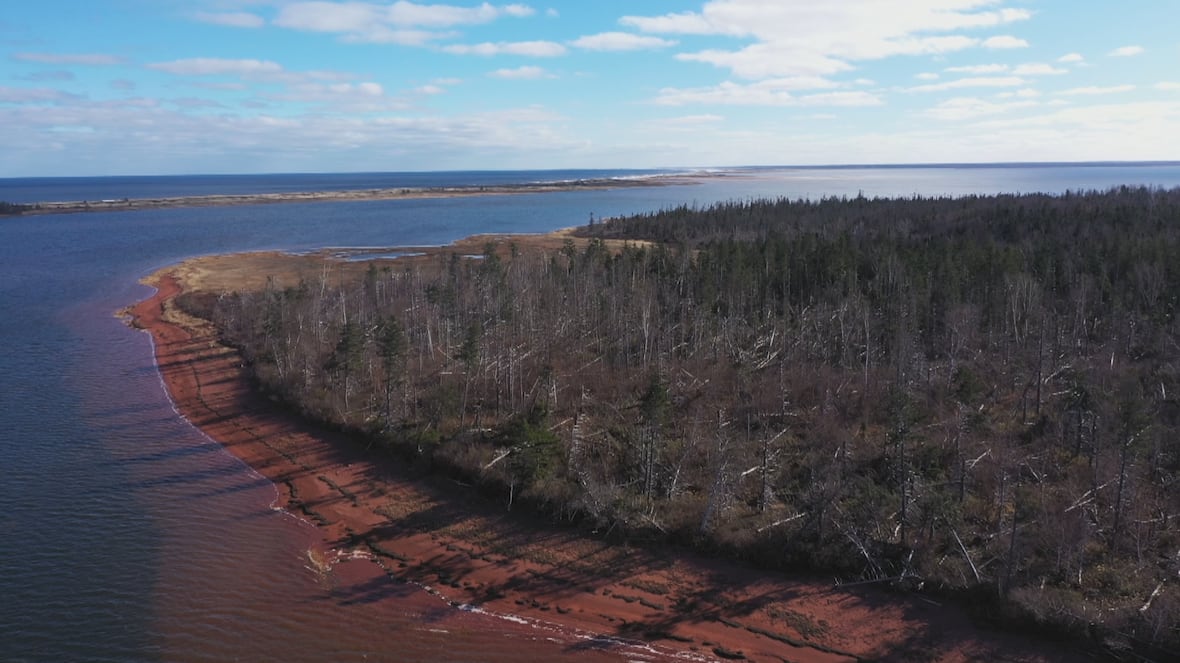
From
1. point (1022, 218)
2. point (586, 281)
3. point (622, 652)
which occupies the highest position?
point (1022, 218)

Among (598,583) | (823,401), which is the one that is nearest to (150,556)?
(598,583)

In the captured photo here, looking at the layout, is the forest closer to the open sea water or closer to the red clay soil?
the red clay soil

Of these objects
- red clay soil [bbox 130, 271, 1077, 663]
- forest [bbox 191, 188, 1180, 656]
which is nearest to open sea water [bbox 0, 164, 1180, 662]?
red clay soil [bbox 130, 271, 1077, 663]

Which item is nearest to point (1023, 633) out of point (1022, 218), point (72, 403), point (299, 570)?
point (299, 570)

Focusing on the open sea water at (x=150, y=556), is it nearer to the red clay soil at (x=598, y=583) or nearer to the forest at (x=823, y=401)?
the red clay soil at (x=598, y=583)

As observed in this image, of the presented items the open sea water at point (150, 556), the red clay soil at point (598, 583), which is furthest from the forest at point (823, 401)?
the open sea water at point (150, 556)

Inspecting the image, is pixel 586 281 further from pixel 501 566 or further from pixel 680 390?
pixel 501 566

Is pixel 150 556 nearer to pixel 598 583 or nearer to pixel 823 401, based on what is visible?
pixel 598 583
